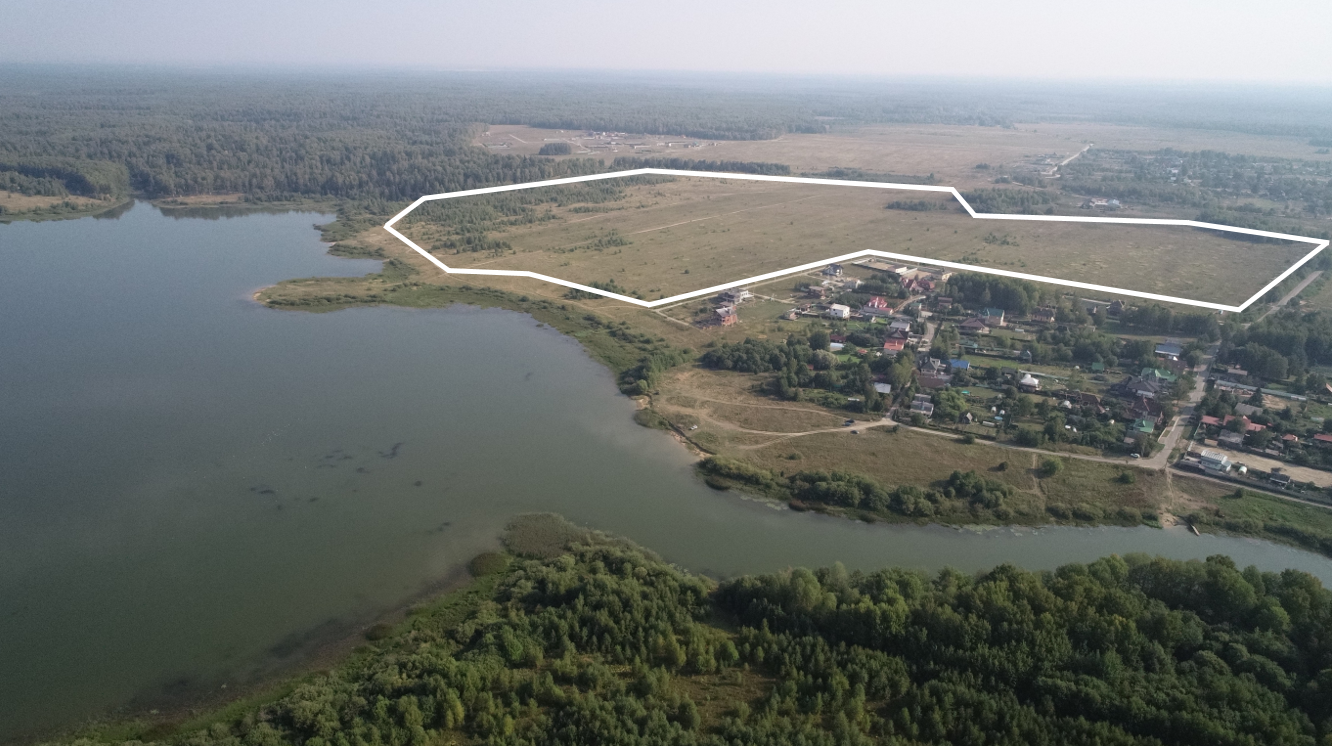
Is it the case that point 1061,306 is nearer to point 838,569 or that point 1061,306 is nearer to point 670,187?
point 838,569

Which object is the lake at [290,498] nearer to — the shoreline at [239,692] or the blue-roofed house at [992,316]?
the shoreline at [239,692]

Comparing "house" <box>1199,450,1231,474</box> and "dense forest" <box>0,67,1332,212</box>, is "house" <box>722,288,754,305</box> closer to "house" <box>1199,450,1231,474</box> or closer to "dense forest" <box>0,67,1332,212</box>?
"house" <box>1199,450,1231,474</box>

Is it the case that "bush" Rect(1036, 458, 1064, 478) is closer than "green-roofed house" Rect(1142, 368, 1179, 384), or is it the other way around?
"bush" Rect(1036, 458, 1064, 478)

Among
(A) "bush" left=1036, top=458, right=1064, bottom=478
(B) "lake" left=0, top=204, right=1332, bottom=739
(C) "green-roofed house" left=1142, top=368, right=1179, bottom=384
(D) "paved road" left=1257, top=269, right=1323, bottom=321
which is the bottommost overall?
(B) "lake" left=0, top=204, right=1332, bottom=739

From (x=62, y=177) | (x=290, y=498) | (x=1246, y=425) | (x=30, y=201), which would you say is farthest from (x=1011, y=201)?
(x=62, y=177)

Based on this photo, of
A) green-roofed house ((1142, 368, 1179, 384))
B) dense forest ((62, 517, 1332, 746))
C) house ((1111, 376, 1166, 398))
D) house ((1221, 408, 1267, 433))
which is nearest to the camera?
dense forest ((62, 517, 1332, 746))

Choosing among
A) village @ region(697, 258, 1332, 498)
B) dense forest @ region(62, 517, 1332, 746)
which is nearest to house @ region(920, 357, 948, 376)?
village @ region(697, 258, 1332, 498)
